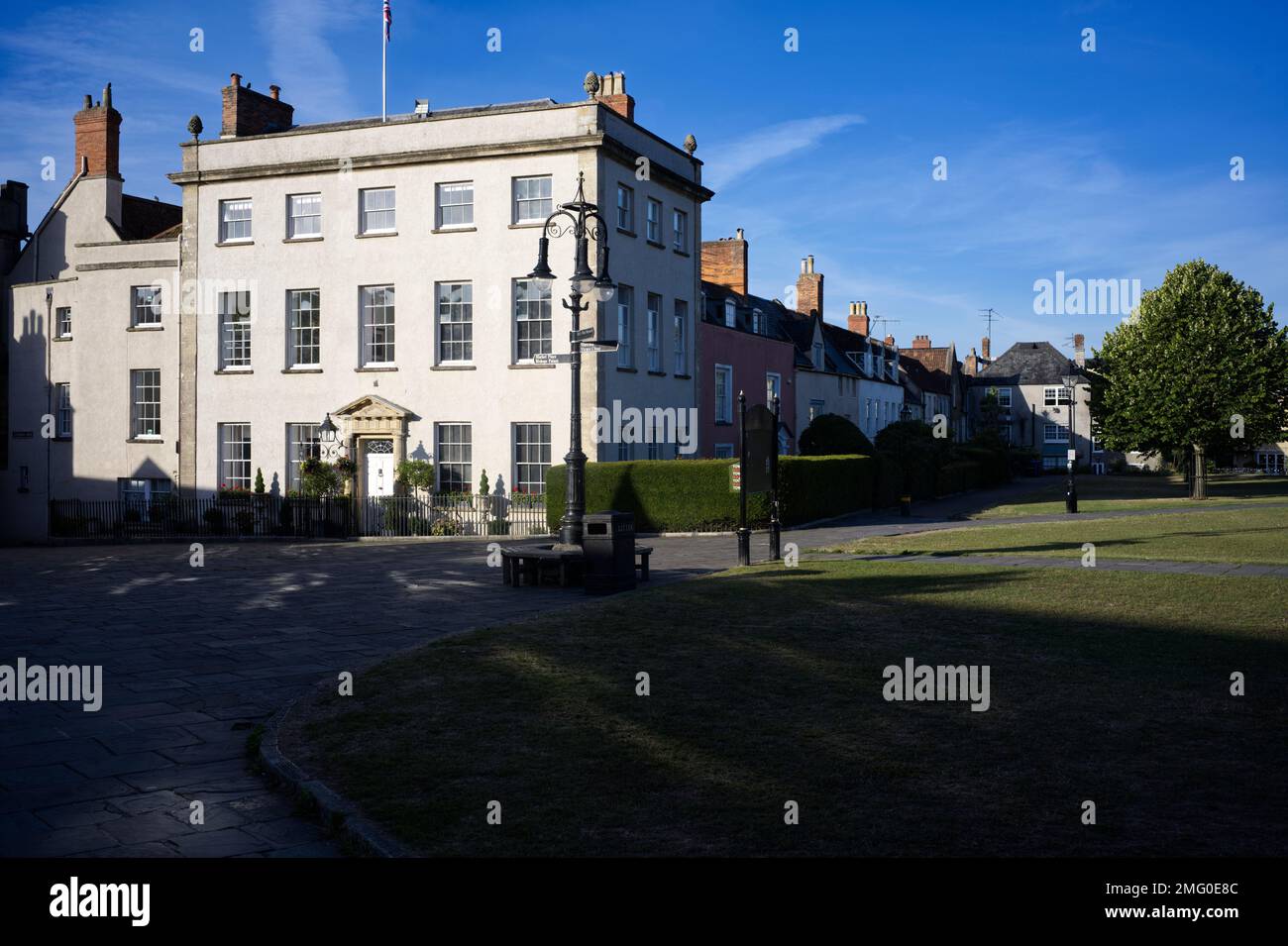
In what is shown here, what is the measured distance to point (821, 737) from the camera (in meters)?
7.30

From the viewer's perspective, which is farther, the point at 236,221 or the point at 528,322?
the point at 236,221

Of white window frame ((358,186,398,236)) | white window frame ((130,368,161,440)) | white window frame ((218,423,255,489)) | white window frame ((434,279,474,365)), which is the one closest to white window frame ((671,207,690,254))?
white window frame ((434,279,474,365))

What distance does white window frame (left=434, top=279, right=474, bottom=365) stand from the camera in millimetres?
31953

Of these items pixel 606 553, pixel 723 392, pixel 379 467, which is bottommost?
pixel 606 553

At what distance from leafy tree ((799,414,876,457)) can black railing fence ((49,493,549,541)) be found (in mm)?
18413

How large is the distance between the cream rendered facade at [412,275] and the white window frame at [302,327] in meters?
0.24

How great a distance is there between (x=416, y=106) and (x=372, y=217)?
465cm

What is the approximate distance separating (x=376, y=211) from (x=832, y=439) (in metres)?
22.0

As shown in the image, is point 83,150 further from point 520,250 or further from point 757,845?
point 757,845

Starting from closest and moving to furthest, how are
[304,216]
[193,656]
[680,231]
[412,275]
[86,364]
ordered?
[193,656]
[412,275]
[304,216]
[680,231]
[86,364]

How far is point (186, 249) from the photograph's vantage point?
35.5 m

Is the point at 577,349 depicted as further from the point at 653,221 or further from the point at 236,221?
the point at 236,221

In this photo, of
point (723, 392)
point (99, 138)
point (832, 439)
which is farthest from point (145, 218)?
point (832, 439)
